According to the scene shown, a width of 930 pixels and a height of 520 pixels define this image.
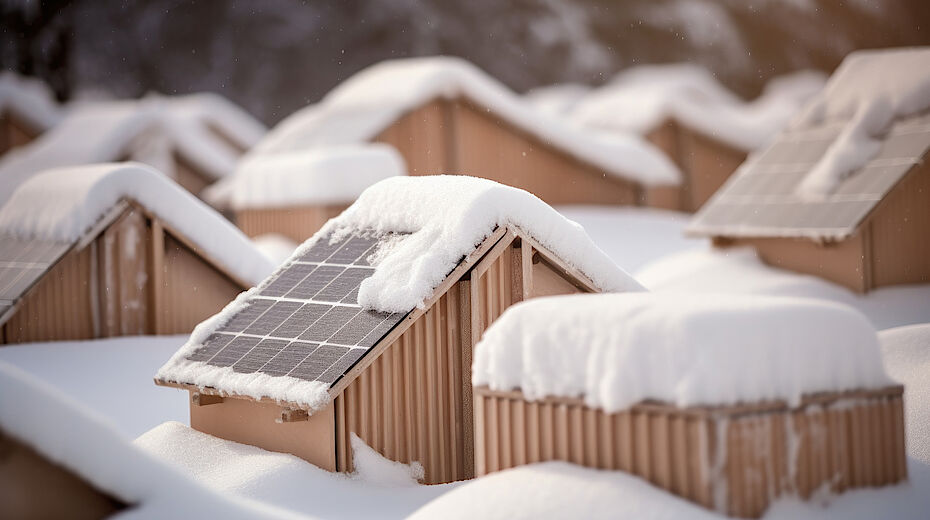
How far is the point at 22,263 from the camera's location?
16484mm

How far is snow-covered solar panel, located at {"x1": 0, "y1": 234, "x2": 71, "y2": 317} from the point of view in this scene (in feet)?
51.6

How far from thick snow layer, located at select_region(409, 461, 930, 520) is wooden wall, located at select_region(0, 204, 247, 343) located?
9.56 metres

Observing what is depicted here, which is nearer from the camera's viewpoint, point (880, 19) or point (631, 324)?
point (631, 324)

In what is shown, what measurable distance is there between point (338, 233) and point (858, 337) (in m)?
6.27

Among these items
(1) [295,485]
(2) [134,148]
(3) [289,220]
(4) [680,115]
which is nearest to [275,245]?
(3) [289,220]

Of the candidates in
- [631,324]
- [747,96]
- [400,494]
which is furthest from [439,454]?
[747,96]

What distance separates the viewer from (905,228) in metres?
17.4

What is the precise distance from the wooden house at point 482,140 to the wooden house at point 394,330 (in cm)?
1210

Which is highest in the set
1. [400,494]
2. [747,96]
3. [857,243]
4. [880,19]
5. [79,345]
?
[880,19]

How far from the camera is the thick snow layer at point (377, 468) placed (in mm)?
10555

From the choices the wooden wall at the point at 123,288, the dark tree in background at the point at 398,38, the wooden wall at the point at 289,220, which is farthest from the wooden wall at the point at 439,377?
the dark tree in background at the point at 398,38

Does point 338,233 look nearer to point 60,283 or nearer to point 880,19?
point 60,283

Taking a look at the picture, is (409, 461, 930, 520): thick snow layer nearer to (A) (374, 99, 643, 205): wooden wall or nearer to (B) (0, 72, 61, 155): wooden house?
(A) (374, 99, 643, 205): wooden wall

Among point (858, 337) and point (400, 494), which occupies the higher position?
point (858, 337)
